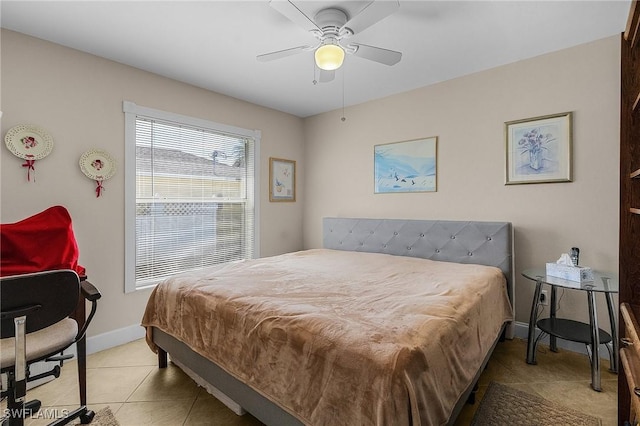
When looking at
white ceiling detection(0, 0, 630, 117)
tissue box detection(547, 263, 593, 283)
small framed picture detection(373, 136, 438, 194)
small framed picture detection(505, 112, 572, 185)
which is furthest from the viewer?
small framed picture detection(373, 136, 438, 194)

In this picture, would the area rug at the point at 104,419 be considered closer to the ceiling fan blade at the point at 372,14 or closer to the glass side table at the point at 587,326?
the ceiling fan blade at the point at 372,14

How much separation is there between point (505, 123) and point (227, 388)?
10.4 feet

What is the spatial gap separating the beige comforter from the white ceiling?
186 centimetres

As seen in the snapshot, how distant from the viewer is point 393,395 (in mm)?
1054

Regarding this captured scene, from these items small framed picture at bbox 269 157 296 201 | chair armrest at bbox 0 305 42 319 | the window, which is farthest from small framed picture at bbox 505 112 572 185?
chair armrest at bbox 0 305 42 319

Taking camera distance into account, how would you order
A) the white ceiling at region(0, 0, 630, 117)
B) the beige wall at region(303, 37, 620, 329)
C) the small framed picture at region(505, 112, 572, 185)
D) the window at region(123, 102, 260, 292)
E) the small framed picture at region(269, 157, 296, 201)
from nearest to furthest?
the white ceiling at region(0, 0, 630, 117) → the beige wall at region(303, 37, 620, 329) → the small framed picture at region(505, 112, 572, 185) → the window at region(123, 102, 260, 292) → the small framed picture at region(269, 157, 296, 201)

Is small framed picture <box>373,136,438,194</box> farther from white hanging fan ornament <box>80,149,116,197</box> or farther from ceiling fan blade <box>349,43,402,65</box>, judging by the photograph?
white hanging fan ornament <box>80,149,116,197</box>

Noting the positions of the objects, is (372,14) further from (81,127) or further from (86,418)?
(86,418)

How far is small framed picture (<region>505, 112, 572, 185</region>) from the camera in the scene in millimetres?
2559

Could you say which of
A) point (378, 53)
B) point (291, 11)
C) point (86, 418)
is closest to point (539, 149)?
point (378, 53)

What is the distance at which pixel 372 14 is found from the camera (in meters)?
1.79

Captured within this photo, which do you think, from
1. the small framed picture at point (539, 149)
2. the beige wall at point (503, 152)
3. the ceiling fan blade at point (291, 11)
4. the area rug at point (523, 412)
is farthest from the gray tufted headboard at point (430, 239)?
the ceiling fan blade at point (291, 11)

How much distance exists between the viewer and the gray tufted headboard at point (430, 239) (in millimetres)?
2707

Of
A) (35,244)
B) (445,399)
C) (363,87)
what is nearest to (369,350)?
(445,399)
